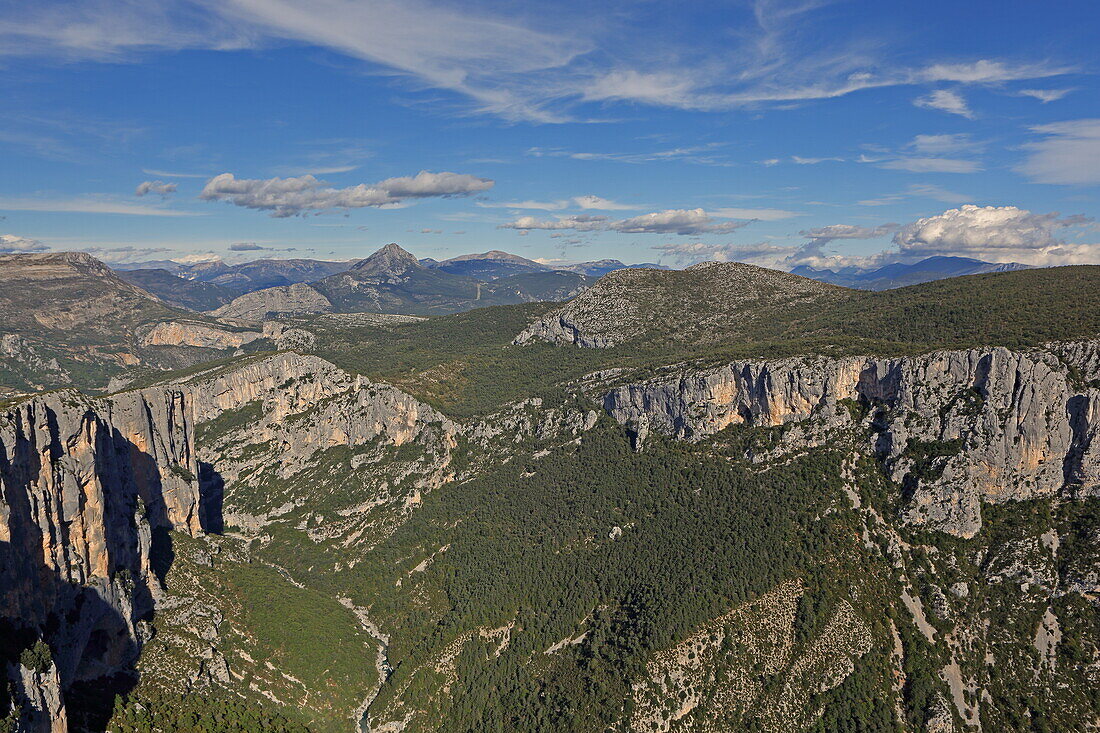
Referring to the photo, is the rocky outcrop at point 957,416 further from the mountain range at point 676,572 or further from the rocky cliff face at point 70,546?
the rocky cliff face at point 70,546

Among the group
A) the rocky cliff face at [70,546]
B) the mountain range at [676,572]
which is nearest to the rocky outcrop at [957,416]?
the mountain range at [676,572]

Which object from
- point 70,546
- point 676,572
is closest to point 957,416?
point 676,572

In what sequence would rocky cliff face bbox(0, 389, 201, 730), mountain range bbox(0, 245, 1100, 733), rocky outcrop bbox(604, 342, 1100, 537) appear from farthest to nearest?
rocky outcrop bbox(604, 342, 1100, 537), mountain range bbox(0, 245, 1100, 733), rocky cliff face bbox(0, 389, 201, 730)

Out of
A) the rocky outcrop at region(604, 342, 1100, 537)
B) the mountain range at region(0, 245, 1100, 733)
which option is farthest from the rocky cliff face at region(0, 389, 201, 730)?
the rocky outcrop at region(604, 342, 1100, 537)

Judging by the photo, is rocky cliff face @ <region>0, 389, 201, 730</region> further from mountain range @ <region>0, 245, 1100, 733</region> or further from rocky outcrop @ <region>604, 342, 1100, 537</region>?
rocky outcrop @ <region>604, 342, 1100, 537</region>

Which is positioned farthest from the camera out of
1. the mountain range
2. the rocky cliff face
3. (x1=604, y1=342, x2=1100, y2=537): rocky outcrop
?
(x1=604, y1=342, x2=1100, y2=537): rocky outcrop

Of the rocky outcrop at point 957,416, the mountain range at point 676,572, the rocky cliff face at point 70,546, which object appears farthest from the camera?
the rocky outcrop at point 957,416

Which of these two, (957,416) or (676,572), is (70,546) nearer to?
(676,572)

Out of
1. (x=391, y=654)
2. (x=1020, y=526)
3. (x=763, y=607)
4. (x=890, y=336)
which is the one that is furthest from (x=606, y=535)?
(x=890, y=336)
